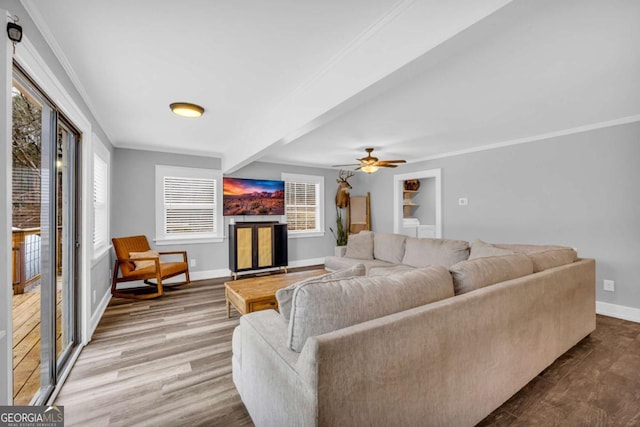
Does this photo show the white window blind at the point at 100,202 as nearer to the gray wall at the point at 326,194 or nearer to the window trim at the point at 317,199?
the gray wall at the point at 326,194

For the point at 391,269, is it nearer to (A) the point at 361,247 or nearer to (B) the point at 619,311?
(A) the point at 361,247

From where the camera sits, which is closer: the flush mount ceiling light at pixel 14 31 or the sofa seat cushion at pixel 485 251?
the flush mount ceiling light at pixel 14 31

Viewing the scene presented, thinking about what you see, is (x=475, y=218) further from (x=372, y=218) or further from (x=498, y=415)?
(x=498, y=415)

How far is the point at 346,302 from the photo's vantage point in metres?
1.17

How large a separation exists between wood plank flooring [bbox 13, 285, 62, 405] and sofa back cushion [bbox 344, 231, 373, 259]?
359 centimetres

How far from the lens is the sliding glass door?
4.84ft

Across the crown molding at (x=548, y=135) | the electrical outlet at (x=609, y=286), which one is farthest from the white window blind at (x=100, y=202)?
the electrical outlet at (x=609, y=286)

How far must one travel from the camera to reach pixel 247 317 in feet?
5.23

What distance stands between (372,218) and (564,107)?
13.2 ft

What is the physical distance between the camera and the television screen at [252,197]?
5.03 meters

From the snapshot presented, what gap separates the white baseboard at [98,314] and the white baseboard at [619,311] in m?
5.60

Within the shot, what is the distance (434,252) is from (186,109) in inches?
130

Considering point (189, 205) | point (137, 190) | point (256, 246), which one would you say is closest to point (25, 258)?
point (137, 190)

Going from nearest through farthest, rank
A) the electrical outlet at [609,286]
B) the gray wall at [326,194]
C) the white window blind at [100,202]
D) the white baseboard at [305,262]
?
the electrical outlet at [609,286], the white window blind at [100,202], the gray wall at [326,194], the white baseboard at [305,262]
